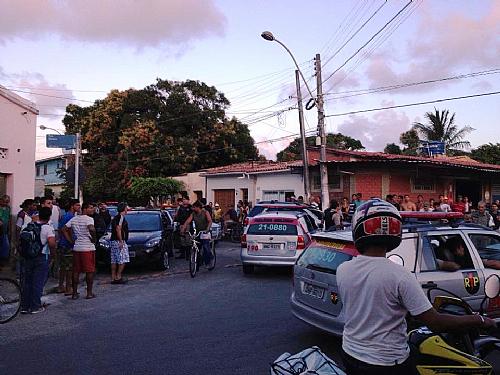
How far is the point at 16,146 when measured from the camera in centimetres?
1519

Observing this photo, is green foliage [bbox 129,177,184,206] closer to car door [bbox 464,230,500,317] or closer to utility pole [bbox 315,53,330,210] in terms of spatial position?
utility pole [bbox 315,53,330,210]

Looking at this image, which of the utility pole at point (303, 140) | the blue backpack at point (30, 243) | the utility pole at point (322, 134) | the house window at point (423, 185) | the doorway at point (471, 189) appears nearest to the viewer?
the blue backpack at point (30, 243)

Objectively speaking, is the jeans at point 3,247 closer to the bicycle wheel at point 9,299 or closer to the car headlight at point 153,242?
the bicycle wheel at point 9,299

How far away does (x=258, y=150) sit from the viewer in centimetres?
4684

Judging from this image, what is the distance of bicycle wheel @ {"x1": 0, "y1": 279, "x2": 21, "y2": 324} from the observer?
27.0ft

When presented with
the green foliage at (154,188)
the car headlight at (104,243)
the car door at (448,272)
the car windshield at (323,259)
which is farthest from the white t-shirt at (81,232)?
the green foliage at (154,188)

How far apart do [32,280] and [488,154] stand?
42257 millimetres

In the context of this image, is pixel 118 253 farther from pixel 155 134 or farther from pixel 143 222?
pixel 155 134

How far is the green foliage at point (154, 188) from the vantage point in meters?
35.6

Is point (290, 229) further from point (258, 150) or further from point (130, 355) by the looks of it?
point (258, 150)

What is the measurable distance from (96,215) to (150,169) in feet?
82.2

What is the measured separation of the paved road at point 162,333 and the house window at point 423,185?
1556cm

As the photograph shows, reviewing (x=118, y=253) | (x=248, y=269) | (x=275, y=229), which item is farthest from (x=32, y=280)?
(x=248, y=269)

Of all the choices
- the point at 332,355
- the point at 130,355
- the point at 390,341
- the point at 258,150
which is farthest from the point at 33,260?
the point at 258,150
